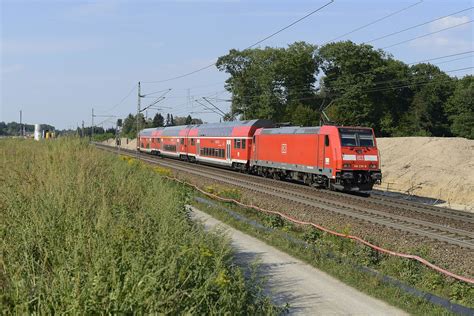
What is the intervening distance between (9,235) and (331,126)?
19813mm

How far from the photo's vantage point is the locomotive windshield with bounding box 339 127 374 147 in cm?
2395

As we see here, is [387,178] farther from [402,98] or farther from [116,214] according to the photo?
[402,98]

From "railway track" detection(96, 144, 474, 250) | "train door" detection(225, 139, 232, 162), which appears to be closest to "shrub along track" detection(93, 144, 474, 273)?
"railway track" detection(96, 144, 474, 250)

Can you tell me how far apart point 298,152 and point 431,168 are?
43.3 feet

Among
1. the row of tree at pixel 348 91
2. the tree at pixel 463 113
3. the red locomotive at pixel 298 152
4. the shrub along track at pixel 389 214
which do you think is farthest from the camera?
the row of tree at pixel 348 91

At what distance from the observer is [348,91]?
6725 cm

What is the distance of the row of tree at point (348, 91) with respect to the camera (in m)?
67.2

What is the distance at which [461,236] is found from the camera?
14.6 metres

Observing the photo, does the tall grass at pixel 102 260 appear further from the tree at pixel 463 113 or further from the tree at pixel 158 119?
the tree at pixel 158 119

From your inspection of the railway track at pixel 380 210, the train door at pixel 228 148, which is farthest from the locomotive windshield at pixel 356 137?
the train door at pixel 228 148

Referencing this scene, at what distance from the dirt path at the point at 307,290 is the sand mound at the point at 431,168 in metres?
18.6

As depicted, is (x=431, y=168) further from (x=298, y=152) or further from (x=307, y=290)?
(x=307, y=290)

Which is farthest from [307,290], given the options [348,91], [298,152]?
[348,91]

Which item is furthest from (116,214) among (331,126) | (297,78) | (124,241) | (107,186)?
(297,78)
